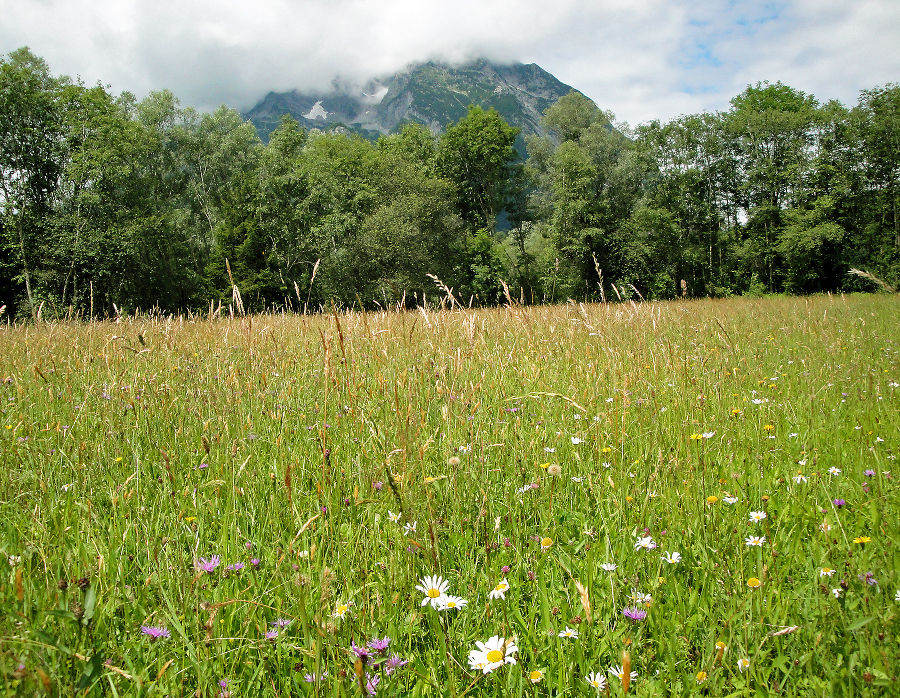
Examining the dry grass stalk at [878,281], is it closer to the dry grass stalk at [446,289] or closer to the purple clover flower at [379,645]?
the dry grass stalk at [446,289]

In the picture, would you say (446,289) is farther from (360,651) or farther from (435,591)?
(360,651)

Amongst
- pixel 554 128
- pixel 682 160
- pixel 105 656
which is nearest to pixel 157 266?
pixel 554 128

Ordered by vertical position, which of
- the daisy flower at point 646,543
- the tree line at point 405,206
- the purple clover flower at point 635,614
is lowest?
the purple clover flower at point 635,614

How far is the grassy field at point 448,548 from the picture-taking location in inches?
44.6

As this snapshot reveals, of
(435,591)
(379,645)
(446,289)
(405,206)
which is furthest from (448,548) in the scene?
(405,206)

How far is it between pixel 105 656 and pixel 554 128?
38662 millimetres

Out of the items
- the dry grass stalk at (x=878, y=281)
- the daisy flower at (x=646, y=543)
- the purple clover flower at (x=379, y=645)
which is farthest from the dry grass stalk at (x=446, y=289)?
the dry grass stalk at (x=878, y=281)

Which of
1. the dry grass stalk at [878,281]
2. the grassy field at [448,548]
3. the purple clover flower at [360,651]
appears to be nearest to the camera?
the purple clover flower at [360,651]

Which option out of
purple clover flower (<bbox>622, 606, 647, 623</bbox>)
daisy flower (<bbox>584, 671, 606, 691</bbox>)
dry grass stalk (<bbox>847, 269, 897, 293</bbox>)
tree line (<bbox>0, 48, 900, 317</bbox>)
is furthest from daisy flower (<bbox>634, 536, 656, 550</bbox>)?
tree line (<bbox>0, 48, 900, 317</bbox>)

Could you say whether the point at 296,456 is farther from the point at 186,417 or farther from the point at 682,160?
the point at 682,160

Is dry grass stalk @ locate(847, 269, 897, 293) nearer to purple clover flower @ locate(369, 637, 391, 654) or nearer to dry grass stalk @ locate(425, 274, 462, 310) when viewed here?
dry grass stalk @ locate(425, 274, 462, 310)

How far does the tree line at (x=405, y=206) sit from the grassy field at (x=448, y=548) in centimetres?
2383

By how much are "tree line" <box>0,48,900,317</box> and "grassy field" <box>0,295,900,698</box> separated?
23.8 meters

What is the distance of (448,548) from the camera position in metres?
1.65
